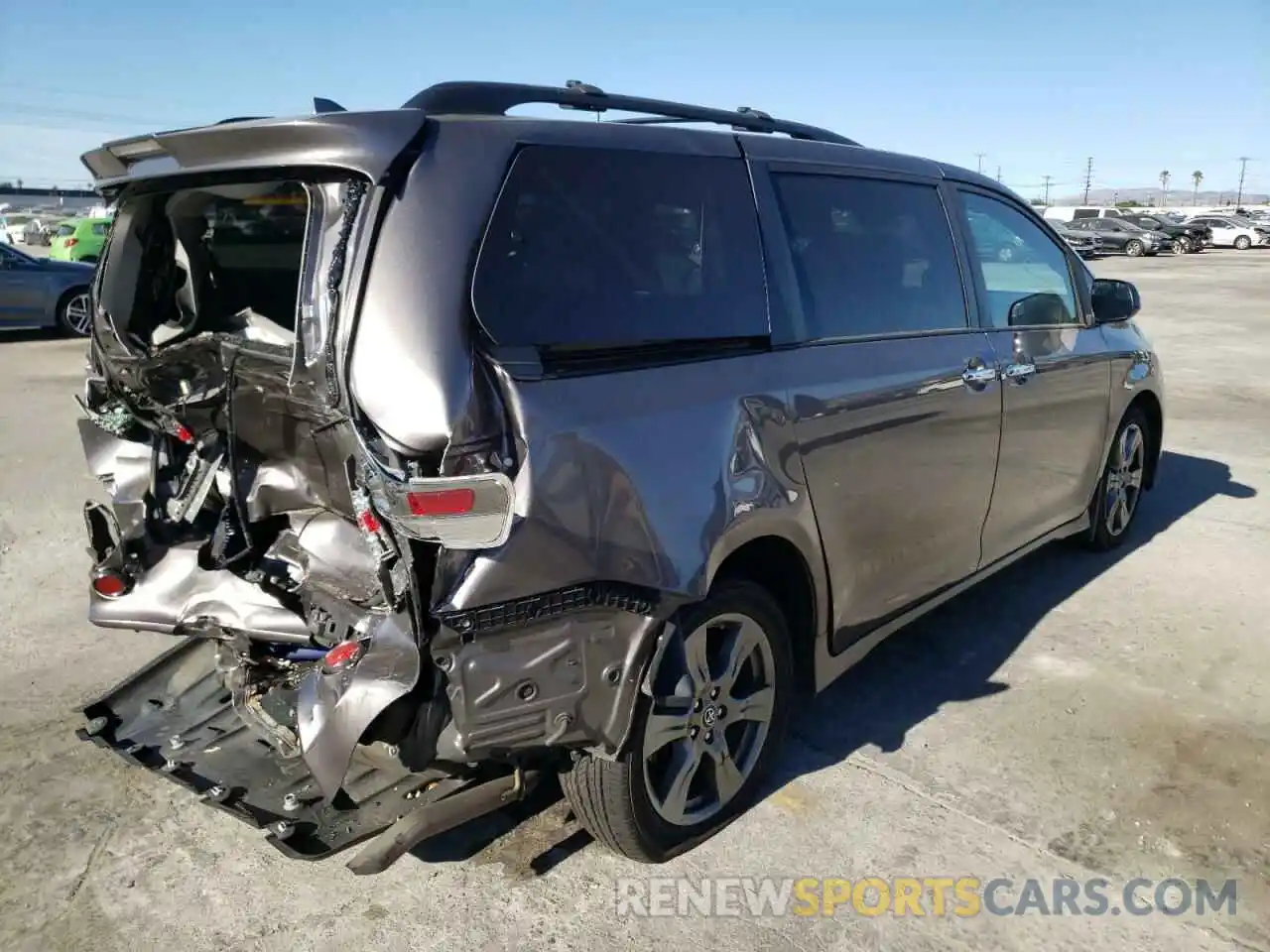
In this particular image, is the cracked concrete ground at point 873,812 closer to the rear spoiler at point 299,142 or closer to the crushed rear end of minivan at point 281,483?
the crushed rear end of minivan at point 281,483

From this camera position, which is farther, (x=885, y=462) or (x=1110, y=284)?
(x=1110, y=284)

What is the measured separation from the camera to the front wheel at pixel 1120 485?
533 cm

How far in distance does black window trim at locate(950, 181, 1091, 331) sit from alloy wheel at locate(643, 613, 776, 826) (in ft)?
6.11

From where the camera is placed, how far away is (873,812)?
10.5 ft

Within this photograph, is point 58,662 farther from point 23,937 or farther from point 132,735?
point 23,937

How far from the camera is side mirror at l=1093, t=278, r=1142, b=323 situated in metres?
5.04

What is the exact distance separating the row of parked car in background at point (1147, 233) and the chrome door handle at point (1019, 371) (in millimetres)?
35212

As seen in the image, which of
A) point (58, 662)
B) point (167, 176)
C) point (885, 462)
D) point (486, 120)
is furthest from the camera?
point (58, 662)

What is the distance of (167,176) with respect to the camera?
9.35 ft

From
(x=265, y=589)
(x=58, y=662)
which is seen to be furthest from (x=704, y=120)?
(x=58, y=662)

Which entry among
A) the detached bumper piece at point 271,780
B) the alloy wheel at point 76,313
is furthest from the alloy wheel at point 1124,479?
the alloy wheel at point 76,313

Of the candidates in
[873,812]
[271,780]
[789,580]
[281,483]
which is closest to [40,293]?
[281,483]

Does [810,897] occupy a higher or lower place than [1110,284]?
lower

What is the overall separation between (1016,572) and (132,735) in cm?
418
